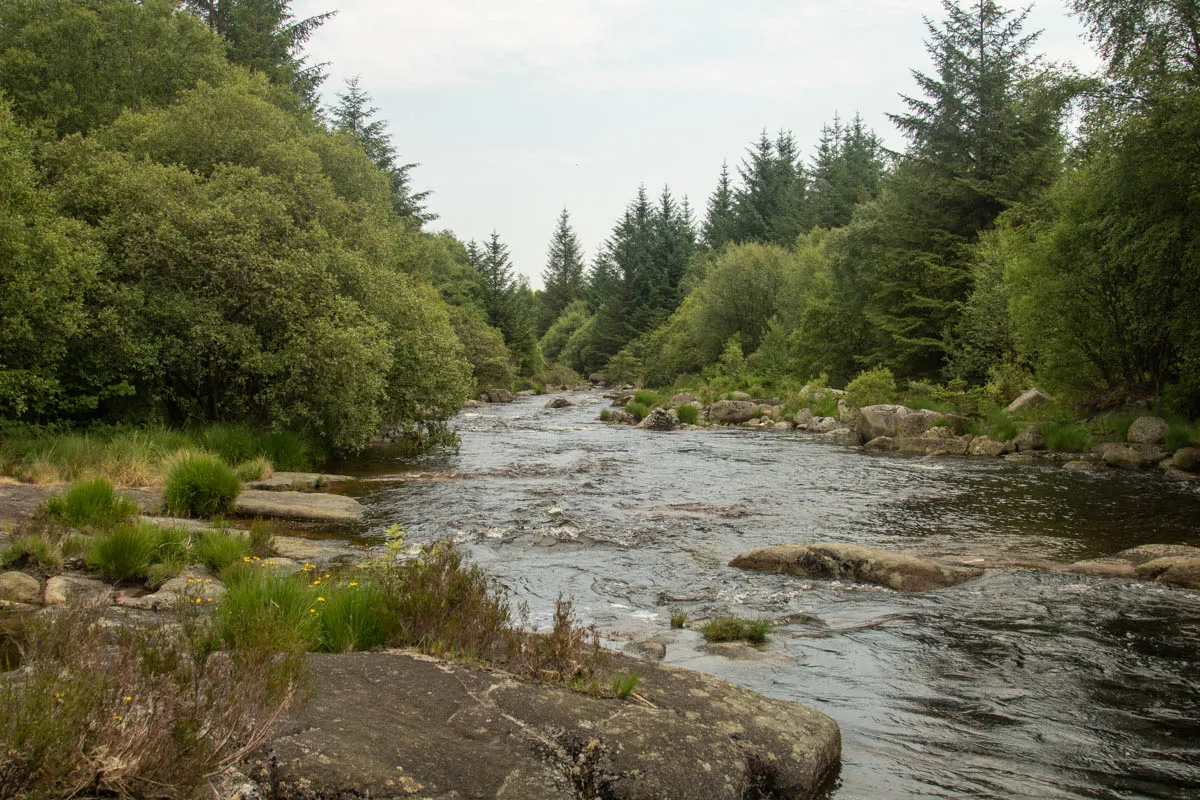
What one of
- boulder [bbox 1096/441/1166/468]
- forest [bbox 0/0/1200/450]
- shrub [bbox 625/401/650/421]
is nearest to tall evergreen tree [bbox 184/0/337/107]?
forest [bbox 0/0/1200/450]

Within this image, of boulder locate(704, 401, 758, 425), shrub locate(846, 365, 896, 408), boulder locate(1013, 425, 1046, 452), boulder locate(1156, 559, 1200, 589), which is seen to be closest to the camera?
boulder locate(1156, 559, 1200, 589)

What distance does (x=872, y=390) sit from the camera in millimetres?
33375

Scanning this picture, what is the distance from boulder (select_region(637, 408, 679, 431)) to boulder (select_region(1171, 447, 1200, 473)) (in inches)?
753

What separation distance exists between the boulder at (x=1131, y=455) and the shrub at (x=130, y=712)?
70.0 feet

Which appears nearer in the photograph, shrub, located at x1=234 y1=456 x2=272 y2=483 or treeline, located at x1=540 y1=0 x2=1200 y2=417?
shrub, located at x1=234 y1=456 x2=272 y2=483

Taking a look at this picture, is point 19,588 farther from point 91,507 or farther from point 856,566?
point 856,566

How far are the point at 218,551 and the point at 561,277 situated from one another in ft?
357

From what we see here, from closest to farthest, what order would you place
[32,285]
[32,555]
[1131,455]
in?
1. [32,555]
2. [32,285]
3. [1131,455]

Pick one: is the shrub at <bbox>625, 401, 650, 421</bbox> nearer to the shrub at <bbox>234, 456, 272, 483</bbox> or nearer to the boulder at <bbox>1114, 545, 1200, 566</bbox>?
the shrub at <bbox>234, 456, 272, 483</bbox>

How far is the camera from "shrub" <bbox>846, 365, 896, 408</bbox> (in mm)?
33062

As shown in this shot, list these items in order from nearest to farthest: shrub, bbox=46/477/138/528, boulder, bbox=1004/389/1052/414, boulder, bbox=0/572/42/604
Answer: boulder, bbox=0/572/42/604 < shrub, bbox=46/477/138/528 < boulder, bbox=1004/389/1052/414

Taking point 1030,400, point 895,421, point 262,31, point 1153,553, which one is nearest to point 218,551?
point 1153,553

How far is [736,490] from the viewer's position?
17531 millimetres

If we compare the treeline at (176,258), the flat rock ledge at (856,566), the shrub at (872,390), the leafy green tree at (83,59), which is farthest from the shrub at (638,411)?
the flat rock ledge at (856,566)
